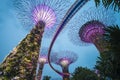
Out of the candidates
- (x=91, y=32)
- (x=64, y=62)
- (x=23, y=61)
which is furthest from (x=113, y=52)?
(x=64, y=62)

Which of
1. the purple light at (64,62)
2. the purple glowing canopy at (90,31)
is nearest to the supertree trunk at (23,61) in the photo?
the purple glowing canopy at (90,31)

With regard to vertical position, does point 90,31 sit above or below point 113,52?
above

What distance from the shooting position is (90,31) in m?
43.2

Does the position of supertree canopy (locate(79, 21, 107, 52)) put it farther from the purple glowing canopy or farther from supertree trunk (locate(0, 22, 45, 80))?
supertree trunk (locate(0, 22, 45, 80))

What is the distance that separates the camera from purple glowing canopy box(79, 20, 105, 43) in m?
41.6

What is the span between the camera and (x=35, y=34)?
26.3 m

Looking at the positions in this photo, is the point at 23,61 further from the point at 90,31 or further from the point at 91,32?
the point at 90,31

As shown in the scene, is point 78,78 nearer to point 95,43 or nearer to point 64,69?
point 95,43

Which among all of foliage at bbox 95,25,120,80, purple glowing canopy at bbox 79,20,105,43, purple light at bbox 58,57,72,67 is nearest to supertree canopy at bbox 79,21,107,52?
purple glowing canopy at bbox 79,20,105,43

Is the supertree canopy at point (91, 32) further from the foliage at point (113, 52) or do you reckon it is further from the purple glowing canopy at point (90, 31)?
the foliage at point (113, 52)

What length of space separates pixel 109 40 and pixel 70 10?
18.6 m

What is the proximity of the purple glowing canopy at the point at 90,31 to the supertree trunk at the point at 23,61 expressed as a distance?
17.6 meters

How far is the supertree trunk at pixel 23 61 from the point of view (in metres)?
20.8

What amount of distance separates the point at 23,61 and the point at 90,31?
23.1 metres
